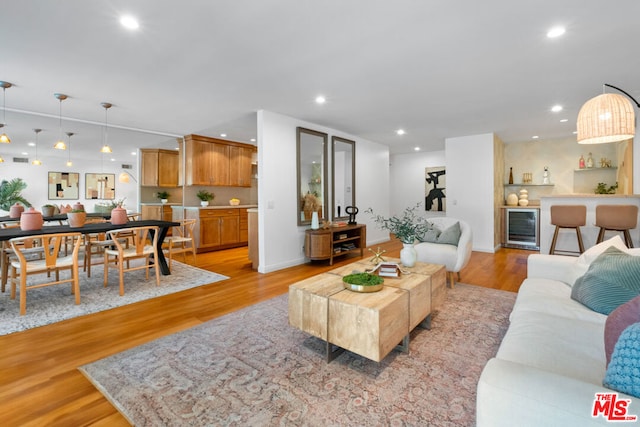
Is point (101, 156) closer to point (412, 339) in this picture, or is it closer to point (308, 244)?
point (308, 244)

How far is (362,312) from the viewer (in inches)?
72.0

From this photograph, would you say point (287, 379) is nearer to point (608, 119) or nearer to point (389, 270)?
point (389, 270)

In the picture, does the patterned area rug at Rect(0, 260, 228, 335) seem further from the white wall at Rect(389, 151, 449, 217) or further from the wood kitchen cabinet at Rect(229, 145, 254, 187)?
the white wall at Rect(389, 151, 449, 217)

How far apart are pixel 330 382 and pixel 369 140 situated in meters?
5.80

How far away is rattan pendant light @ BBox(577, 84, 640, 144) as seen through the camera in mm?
2195

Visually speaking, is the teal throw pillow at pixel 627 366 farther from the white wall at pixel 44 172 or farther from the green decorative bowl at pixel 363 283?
the white wall at pixel 44 172

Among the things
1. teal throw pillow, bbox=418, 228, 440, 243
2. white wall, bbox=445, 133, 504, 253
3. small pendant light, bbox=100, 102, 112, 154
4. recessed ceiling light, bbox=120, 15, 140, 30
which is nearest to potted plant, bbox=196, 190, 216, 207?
small pendant light, bbox=100, 102, 112, 154

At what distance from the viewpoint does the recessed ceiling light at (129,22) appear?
7.12 ft

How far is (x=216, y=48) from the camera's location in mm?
2621

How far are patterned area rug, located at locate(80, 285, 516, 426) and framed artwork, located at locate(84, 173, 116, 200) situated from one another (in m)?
10.3

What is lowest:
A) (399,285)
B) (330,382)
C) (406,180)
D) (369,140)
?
(330,382)

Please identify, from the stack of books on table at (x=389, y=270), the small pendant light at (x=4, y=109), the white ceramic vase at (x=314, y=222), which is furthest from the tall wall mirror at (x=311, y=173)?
the small pendant light at (x=4, y=109)

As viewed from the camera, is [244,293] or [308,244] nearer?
[244,293]

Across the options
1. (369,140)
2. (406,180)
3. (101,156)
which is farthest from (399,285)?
(101,156)
